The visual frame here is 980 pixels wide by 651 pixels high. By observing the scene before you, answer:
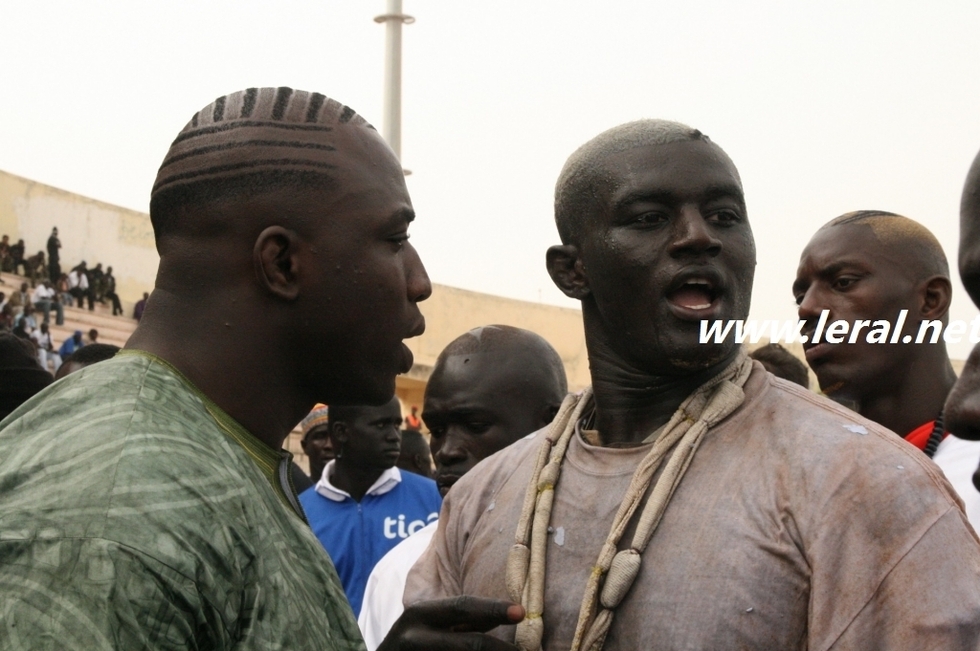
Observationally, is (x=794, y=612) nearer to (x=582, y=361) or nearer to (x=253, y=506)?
(x=253, y=506)

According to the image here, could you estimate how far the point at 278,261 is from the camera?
2127 mm

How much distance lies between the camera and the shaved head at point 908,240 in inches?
176

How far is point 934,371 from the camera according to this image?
4.43 metres

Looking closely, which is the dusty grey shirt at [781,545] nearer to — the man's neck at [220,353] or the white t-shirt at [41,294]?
the man's neck at [220,353]

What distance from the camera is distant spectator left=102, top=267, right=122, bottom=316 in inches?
952

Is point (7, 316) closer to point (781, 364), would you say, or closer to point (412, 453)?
point (412, 453)

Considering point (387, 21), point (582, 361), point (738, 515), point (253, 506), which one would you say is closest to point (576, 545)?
point (738, 515)

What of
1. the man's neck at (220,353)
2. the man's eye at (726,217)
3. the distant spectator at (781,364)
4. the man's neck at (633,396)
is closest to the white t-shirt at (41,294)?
the distant spectator at (781,364)

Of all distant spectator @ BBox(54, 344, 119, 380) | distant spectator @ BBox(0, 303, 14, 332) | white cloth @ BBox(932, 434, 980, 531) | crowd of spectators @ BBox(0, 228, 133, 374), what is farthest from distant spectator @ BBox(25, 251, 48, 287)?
white cloth @ BBox(932, 434, 980, 531)

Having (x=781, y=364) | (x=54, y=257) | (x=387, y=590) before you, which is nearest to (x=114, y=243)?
(x=54, y=257)

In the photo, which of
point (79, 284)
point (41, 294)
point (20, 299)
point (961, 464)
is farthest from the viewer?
point (79, 284)

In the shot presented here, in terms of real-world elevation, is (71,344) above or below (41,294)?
below

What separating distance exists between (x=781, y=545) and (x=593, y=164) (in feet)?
3.35

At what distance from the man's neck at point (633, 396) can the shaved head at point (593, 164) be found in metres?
0.32
